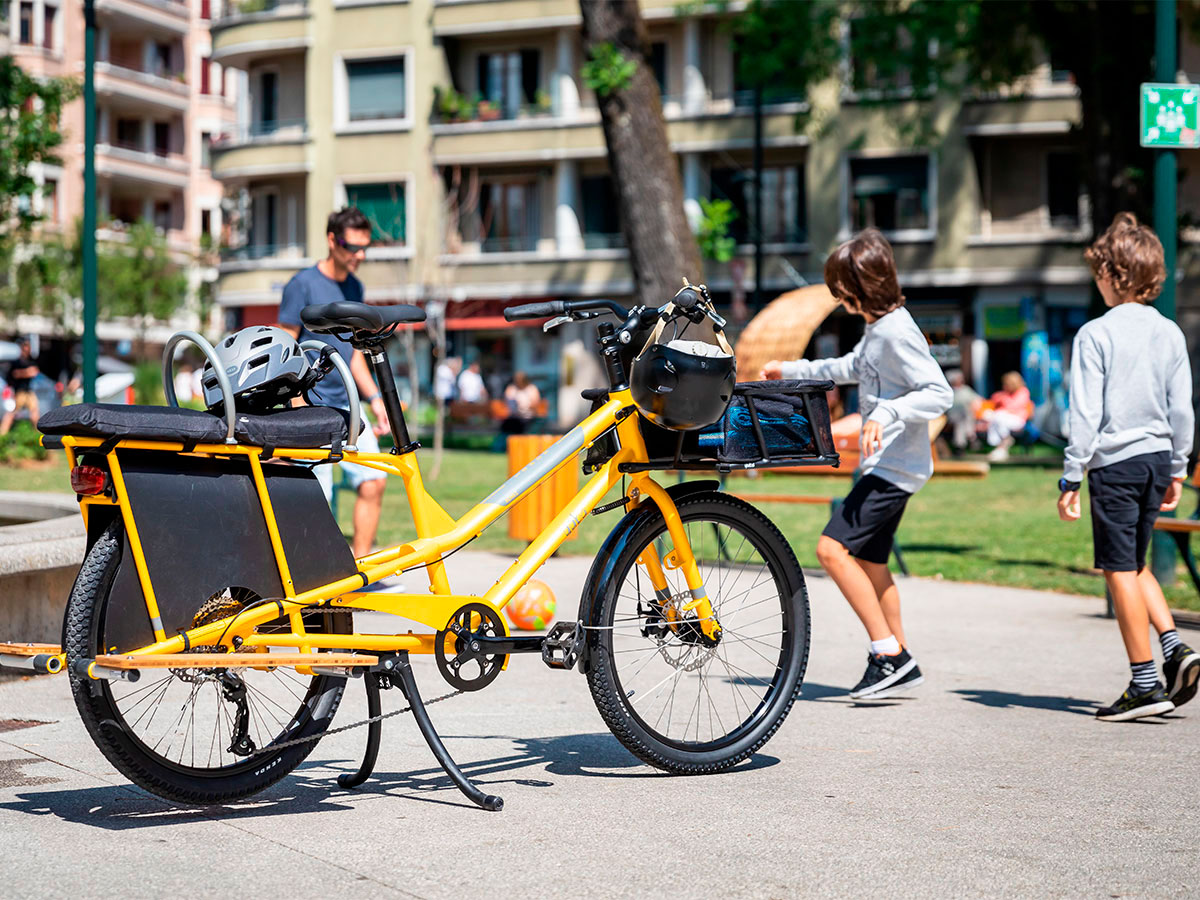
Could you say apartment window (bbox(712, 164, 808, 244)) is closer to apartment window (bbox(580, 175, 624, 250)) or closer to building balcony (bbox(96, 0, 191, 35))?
apartment window (bbox(580, 175, 624, 250))

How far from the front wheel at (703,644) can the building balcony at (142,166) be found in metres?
57.1

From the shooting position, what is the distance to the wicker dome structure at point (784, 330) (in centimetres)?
2034

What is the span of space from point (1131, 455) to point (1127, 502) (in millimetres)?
181

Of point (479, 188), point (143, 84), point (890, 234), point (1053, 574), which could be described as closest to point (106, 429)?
point (1053, 574)

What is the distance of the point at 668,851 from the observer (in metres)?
4.29

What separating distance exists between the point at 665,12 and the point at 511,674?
38.3m

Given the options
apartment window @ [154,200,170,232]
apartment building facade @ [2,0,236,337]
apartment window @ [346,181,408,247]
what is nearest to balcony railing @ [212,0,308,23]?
apartment window @ [346,181,408,247]

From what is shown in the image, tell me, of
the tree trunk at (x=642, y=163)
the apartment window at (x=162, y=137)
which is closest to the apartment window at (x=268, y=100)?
the apartment window at (x=162, y=137)

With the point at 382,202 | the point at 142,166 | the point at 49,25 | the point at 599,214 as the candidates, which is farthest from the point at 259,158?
the point at 49,25

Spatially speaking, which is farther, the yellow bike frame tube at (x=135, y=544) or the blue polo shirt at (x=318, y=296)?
the blue polo shirt at (x=318, y=296)

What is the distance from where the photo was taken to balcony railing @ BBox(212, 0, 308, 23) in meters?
47.4

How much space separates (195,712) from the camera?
4629 mm

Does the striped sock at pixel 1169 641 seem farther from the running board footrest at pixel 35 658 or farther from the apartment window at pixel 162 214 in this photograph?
the apartment window at pixel 162 214

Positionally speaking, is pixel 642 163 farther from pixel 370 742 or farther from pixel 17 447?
pixel 370 742
